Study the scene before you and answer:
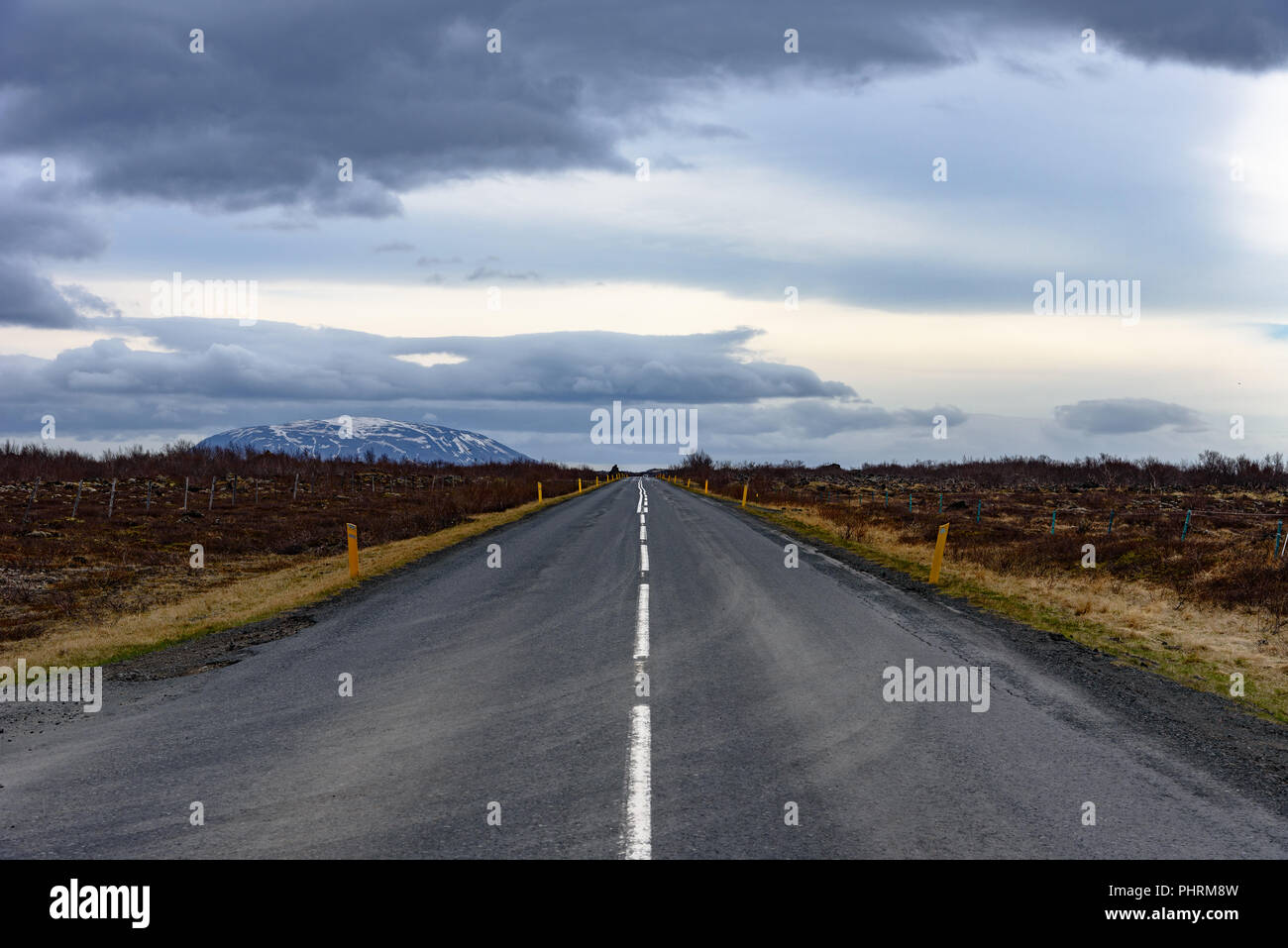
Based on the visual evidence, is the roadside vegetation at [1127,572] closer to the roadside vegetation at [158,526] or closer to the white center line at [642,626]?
the white center line at [642,626]

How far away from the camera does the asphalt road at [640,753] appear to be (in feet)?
15.9

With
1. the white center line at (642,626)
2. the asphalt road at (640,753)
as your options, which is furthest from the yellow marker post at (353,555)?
the white center line at (642,626)

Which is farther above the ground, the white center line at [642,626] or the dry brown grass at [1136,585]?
the white center line at [642,626]

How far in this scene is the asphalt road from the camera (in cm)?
484

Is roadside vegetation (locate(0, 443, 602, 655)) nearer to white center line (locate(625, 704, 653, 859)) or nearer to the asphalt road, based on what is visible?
the asphalt road

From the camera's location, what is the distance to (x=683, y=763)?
600 centimetres

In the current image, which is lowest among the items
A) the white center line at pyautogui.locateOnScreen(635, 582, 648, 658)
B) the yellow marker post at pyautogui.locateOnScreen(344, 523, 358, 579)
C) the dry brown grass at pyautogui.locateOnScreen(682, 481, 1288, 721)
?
the dry brown grass at pyautogui.locateOnScreen(682, 481, 1288, 721)

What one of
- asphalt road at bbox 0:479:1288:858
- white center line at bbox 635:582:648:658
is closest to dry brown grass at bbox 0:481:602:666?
asphalt road at bbox 0:479:1288:858

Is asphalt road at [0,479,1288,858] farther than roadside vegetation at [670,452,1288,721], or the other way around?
roadside vegetation at [670,452,1288,721]

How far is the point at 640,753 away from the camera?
623cm

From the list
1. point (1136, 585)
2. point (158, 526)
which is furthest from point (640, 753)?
point (158, 526)

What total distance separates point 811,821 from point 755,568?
12533 mm

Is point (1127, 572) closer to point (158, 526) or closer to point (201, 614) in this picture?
point (201, 614)
